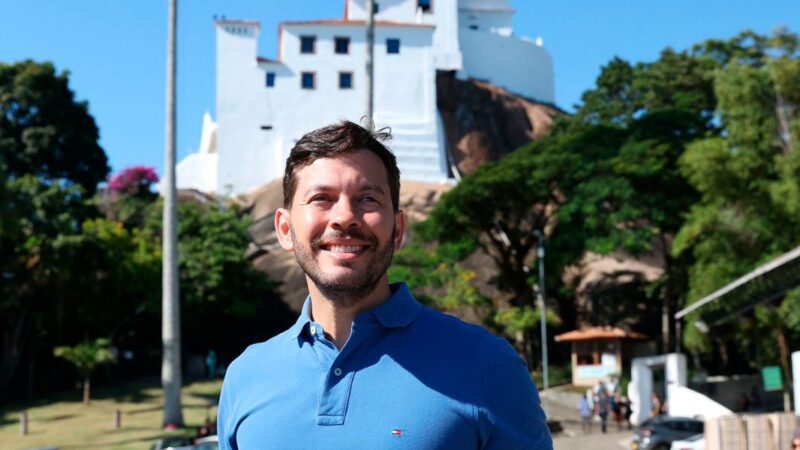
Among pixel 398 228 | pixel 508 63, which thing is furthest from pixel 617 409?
pixel 508 63

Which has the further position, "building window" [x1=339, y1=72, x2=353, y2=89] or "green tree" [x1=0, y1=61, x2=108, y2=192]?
"building window" [x1=339, y1=72, x2=353, y2=89]

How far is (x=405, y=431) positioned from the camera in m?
2.25

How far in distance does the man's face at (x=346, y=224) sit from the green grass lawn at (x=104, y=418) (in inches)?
800

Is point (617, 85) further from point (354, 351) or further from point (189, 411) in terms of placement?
point (354, 351)

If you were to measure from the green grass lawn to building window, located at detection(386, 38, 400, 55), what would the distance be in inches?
1159

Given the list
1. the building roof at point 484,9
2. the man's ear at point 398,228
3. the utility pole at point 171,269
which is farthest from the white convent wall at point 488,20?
the man's ear at point 398,228

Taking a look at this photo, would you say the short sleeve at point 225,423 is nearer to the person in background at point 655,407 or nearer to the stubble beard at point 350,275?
the stubble beard at point 350,275

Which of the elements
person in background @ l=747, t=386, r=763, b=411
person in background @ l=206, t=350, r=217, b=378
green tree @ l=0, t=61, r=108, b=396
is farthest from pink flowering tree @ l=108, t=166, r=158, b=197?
person in background @ l=747, t=386, r=763, b=411

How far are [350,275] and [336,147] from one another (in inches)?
13.5

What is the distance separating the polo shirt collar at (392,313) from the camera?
247 centimetres

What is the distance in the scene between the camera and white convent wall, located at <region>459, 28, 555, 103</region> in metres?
66.0

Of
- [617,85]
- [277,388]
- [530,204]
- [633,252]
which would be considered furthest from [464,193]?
[277,388]

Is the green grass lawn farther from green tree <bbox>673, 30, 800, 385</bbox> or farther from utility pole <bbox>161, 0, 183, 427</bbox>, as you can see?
green tree <bbox>673, 30, 800, 385</bbox>

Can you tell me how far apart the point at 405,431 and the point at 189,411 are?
28453mm
